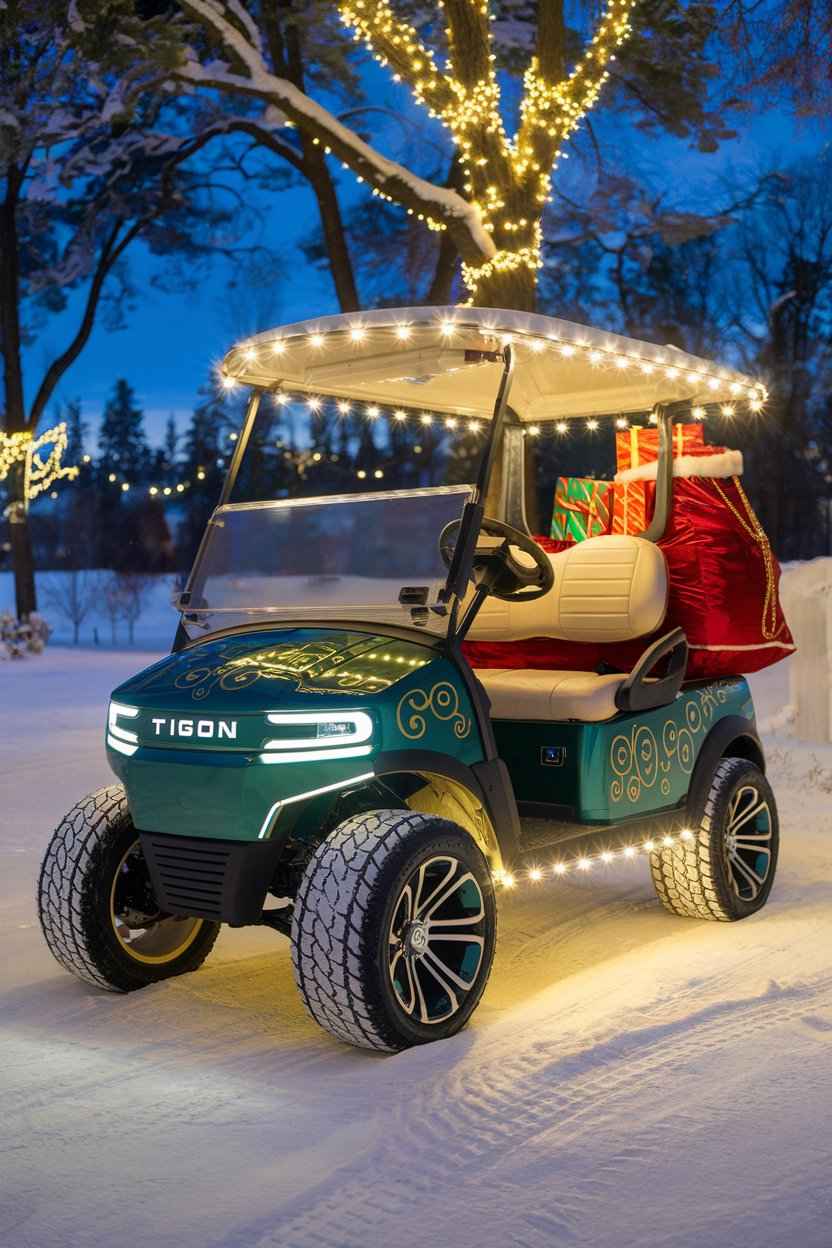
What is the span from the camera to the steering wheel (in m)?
4.41

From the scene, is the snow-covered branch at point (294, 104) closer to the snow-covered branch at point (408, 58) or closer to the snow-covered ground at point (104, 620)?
the snow-covered branch at point (408, 58)

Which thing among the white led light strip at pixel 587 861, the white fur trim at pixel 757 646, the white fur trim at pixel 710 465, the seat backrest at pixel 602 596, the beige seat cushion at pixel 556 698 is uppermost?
the white fur trim at pixel 710 465

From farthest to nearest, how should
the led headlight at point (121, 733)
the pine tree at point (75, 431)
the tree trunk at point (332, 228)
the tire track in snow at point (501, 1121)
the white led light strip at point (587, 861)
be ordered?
the pine tree at point (75, 431), the tree trunk at point (332, 228), the white led light strip at point (587, 861), the led headlight at point (121, 733), the tire track in snow at point (501, 1121)

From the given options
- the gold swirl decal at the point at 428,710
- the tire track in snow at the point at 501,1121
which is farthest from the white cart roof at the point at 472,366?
the tire track in snow at the point at 501,1121

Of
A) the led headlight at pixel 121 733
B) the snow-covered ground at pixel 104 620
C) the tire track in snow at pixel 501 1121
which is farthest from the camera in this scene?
the snow-covered ground at pixel 104 620

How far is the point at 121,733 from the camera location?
14.0 feet

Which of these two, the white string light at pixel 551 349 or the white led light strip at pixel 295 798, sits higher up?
the white string light at pixel 551 349

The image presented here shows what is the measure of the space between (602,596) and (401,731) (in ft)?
5.39

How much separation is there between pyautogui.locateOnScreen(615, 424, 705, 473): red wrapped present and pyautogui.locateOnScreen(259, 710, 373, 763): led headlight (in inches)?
91.5

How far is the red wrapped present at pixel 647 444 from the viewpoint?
5.75 meters

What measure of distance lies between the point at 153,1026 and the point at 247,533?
63.8 inches

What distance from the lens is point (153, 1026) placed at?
4145 mm

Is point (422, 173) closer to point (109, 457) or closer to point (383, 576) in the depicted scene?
point (383, 576)

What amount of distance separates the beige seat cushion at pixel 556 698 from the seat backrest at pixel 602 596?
1.01 ft
